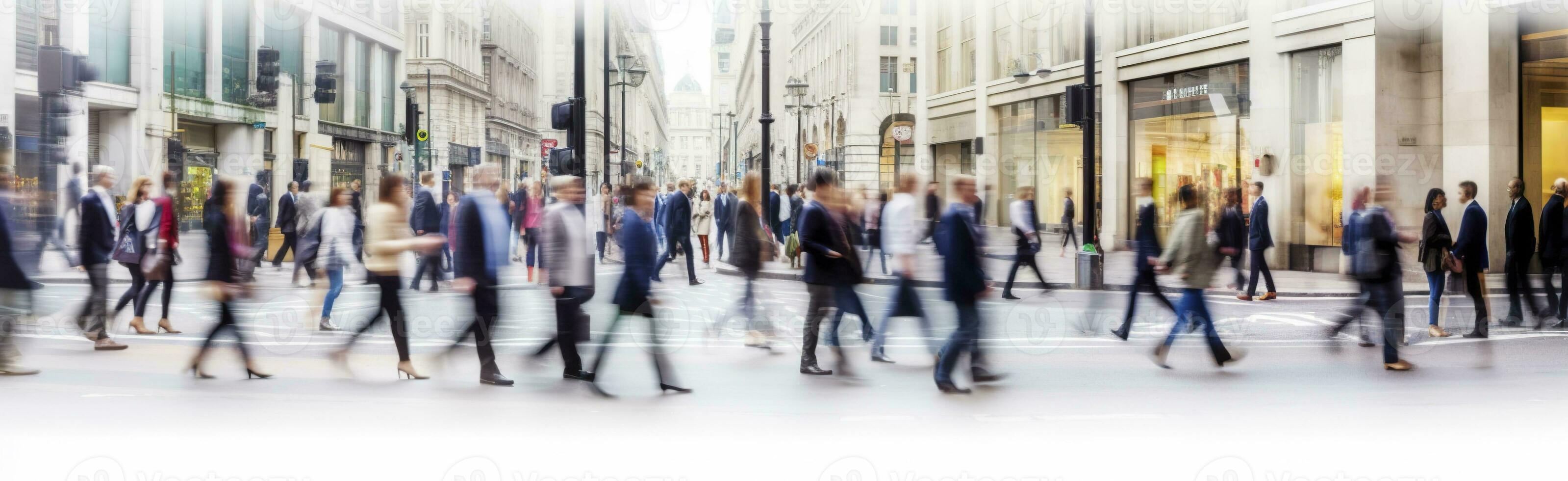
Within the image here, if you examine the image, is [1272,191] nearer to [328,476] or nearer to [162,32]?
[328,476]

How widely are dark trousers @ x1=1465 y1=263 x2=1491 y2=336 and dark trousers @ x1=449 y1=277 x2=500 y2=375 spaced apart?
8.85 m

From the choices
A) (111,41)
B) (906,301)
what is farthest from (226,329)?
(111,41)

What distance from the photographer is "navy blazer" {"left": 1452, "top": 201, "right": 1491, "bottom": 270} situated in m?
Answer: 11.2

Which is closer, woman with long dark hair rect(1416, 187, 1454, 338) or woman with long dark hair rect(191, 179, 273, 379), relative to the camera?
woman with long dark hair rect(191, 179, 273, 379)

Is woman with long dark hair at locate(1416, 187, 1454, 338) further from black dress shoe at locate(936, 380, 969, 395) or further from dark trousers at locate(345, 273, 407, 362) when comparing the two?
dark trousers at locate(345, 273, 407, 362)

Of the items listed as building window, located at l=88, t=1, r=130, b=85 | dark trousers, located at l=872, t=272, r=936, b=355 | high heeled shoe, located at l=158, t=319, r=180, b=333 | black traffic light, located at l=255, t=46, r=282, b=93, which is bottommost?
high heeled shoe, located at l=158, t=319, r=180, b=333

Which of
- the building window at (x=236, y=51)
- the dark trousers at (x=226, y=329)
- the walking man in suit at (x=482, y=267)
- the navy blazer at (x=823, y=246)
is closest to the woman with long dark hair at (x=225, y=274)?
the dark trousers at (x=226, y=329)

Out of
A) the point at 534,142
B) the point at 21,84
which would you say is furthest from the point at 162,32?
the point at 534,142

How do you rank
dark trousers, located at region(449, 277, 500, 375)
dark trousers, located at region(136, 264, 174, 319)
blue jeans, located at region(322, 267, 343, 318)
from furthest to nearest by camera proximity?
blue jeans, located at region(322, 267, 343, 318), dark trousers, located at region(136, 264, 174, 319), dark trousers, located at region(449, 277, 500, 375)

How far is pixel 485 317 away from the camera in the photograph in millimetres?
8148

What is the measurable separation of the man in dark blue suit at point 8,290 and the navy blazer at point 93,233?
1162 millimetres

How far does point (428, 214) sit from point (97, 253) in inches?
231

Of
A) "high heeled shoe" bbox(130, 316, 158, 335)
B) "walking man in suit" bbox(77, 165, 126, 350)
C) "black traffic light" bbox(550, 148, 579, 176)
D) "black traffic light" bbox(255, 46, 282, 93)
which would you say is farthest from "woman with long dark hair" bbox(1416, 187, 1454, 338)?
"black traffic light" bbox(255, 46, 282, 93)

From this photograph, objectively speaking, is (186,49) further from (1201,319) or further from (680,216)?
(1201,319)
